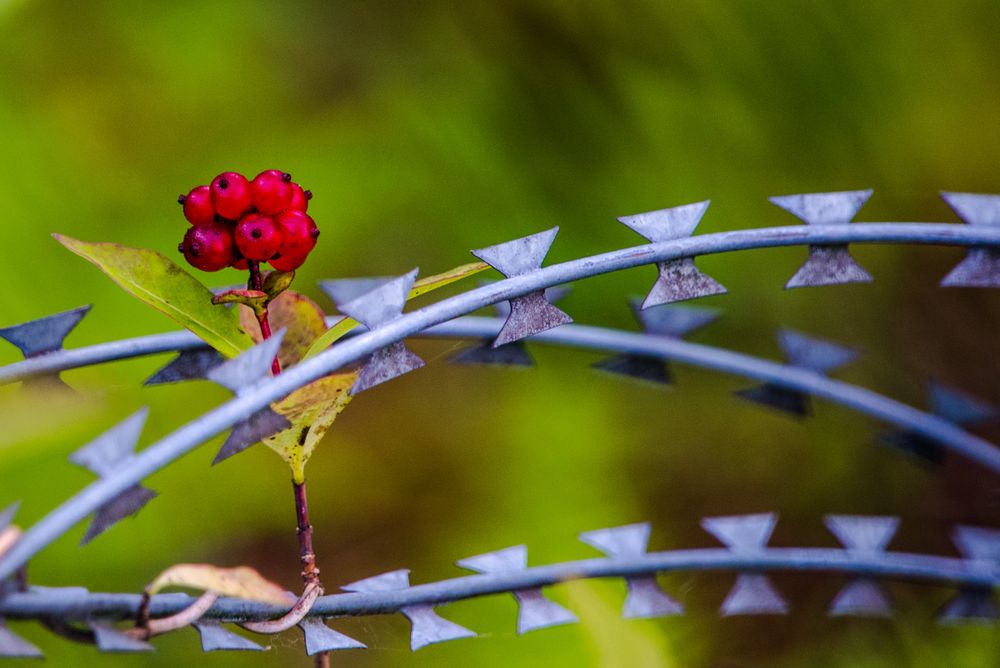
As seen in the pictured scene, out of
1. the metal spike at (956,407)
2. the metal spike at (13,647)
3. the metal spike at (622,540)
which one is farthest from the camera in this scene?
the metal spike at (956,407)

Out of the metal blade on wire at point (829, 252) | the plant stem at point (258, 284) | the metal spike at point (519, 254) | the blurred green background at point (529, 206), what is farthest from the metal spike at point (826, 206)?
the blurred green background at point (529, 206)

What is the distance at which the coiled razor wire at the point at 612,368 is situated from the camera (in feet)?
0.85

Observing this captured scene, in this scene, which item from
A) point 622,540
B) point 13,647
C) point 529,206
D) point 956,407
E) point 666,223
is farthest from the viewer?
point 529,206

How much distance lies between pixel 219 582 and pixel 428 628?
11cm

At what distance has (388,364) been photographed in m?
0.29

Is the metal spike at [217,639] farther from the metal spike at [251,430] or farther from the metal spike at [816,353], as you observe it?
the metal spike at [816,353]

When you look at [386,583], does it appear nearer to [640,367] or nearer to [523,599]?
[523,599]

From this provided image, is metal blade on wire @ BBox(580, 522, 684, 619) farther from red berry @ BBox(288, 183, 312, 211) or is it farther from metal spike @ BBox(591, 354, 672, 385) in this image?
red berry @ BBox(288, 183, 312, 211)

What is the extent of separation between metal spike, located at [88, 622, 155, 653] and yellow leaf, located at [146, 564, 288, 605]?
0.6 inches

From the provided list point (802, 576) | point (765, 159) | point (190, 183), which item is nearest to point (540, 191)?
point (765, 159)

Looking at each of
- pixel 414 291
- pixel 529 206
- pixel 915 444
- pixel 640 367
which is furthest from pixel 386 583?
pixel 529 206

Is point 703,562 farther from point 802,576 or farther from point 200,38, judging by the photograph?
point 200,38

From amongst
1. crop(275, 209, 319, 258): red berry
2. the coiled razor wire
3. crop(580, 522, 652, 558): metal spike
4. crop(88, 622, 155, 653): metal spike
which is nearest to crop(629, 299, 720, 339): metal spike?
the coiled razor wire

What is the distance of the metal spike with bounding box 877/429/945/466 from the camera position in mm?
538
